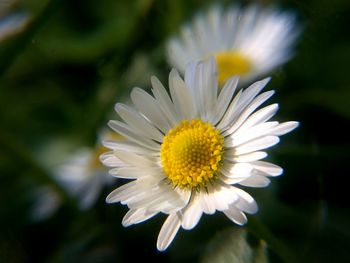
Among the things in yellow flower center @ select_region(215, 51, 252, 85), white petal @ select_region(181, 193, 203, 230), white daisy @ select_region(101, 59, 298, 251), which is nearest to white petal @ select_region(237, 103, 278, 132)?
white daisy @ select_region(101, 59, 298, 251)

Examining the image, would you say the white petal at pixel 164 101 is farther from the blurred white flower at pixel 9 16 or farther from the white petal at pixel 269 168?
the blurred white flower at pixel 9 16

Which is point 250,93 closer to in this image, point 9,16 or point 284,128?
point 284,128

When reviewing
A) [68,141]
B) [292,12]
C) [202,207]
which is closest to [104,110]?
[68,141]

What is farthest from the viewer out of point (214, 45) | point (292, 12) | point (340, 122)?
point (214, 45)

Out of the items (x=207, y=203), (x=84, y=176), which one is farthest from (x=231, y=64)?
(x=207, y=203)

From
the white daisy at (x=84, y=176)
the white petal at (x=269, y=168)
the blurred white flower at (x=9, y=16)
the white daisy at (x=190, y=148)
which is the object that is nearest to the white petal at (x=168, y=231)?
the white daisy at (x=190, y=148)

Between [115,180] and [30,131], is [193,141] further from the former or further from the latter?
[30,131]
